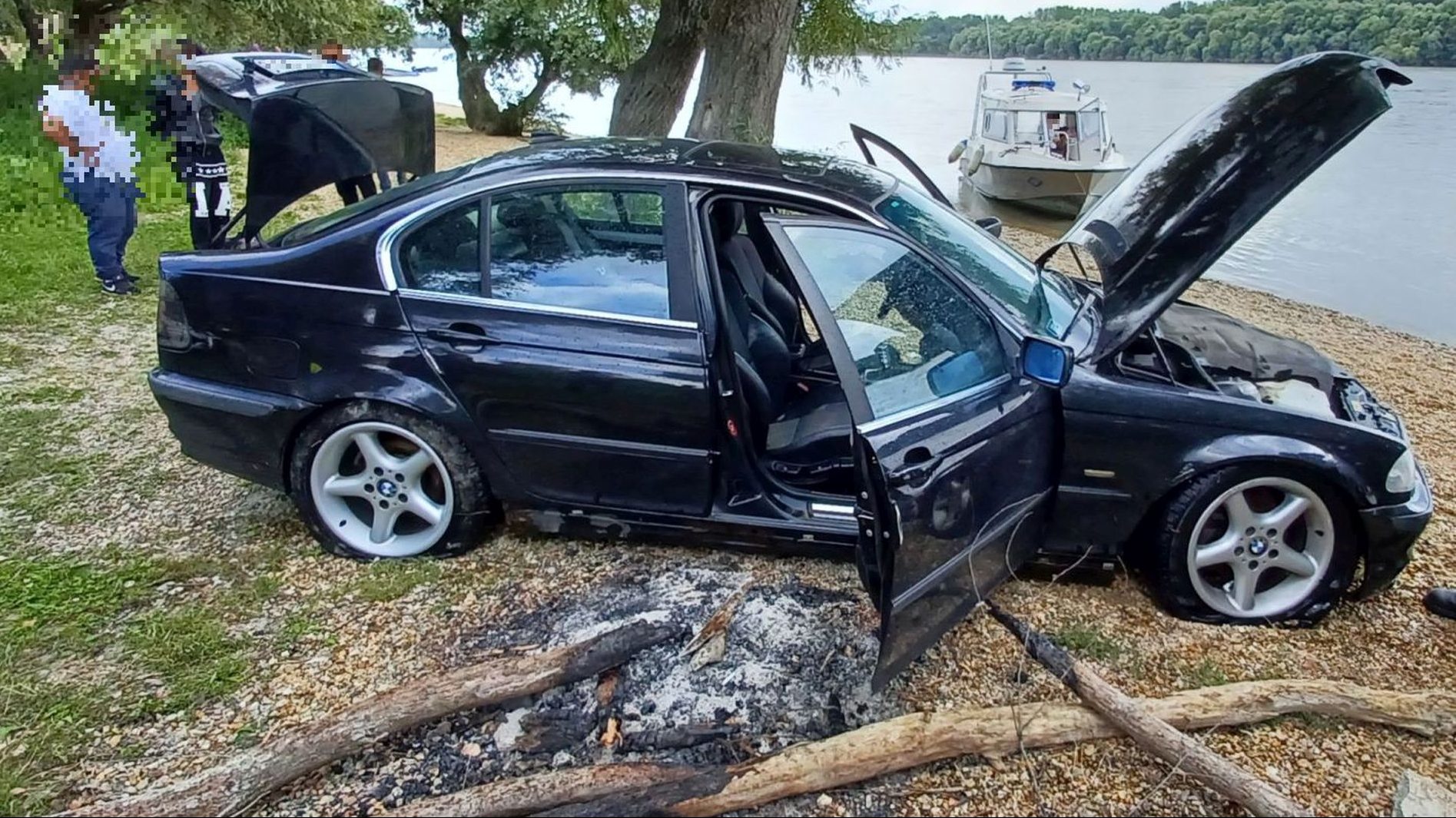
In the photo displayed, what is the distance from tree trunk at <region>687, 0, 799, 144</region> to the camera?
9109 mm

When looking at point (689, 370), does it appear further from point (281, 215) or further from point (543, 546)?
point (281, 215)

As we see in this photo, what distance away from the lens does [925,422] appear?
2.84 metres

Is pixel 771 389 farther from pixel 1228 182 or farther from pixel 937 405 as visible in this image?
pixel 1228 182

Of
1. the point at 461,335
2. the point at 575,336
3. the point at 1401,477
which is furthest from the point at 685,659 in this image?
the point at 1401,477

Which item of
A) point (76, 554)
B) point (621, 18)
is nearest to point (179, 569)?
point (76, 554)

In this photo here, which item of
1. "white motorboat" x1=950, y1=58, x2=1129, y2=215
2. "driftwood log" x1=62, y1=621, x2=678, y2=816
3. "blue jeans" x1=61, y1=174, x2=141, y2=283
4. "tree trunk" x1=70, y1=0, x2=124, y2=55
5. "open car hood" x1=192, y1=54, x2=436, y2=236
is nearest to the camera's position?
"driftwood log" x1=62, y1=621, x2=678, y2=816

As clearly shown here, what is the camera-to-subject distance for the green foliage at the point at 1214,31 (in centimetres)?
2598

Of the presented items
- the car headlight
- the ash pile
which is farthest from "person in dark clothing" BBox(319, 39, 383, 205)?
the car headlight

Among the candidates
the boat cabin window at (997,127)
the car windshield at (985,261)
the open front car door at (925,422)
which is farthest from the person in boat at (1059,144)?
the open front car door at (925,422)

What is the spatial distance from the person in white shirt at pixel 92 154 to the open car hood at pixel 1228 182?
6981 mm

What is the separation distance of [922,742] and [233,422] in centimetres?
283

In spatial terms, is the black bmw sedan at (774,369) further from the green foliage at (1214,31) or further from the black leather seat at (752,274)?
the green foliage at (1214,31)

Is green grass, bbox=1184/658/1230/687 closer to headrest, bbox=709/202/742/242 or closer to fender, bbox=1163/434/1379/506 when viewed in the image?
fender, bbox=1163/434/1379/506

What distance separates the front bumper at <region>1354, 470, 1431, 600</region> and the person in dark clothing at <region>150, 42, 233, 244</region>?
23.2 feet
